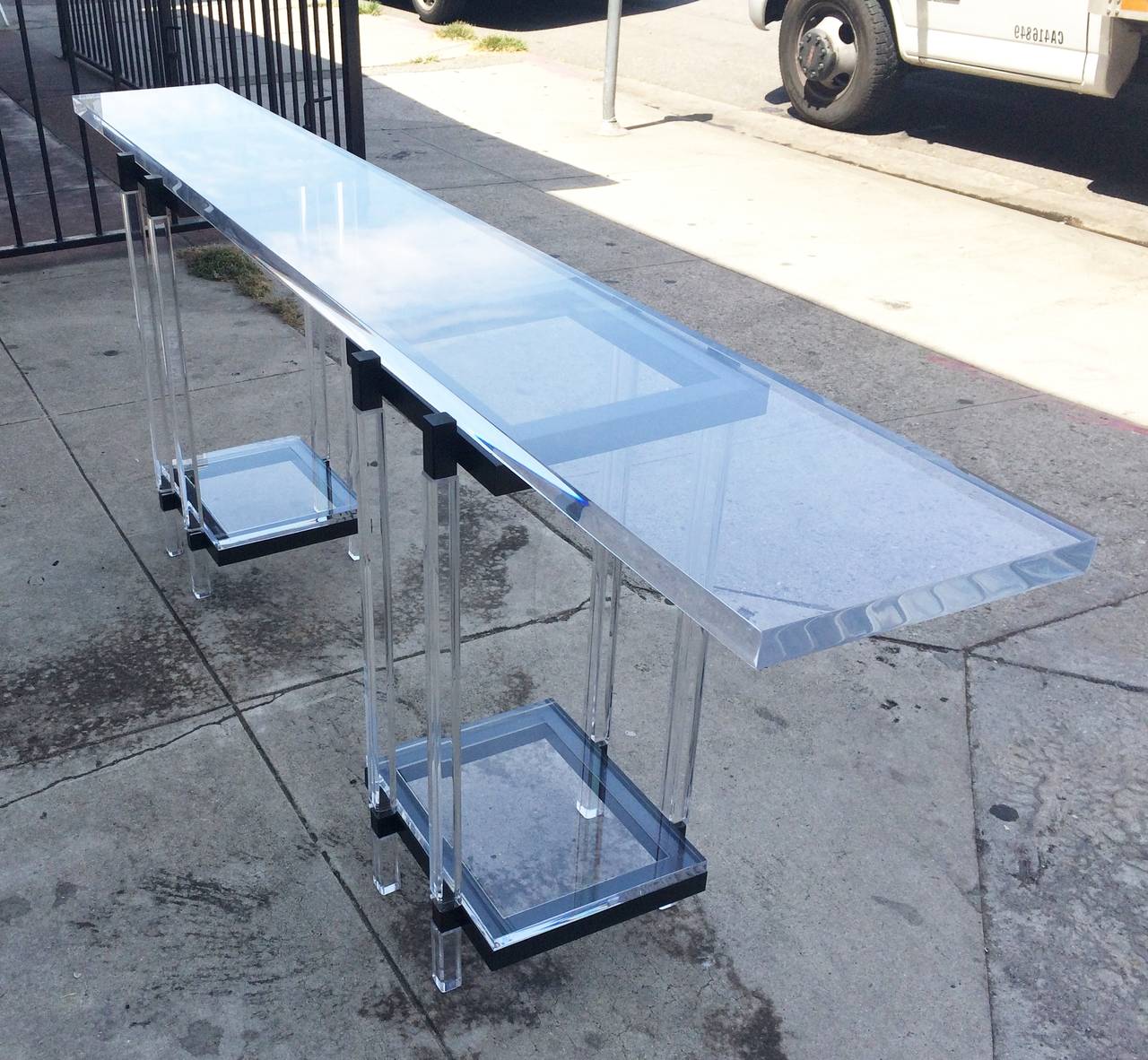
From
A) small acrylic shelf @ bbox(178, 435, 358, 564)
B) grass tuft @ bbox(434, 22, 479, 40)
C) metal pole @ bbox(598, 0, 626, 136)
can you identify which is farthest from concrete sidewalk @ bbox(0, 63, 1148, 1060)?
grass tuft @ bbox(434, 22, 479, 40)

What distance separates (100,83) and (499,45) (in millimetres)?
3785

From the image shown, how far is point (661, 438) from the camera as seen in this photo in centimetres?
179

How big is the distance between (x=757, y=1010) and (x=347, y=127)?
5552 mm

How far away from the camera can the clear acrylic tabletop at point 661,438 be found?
1452mm

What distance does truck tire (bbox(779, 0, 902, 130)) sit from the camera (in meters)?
8.19

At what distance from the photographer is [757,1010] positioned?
2.34m

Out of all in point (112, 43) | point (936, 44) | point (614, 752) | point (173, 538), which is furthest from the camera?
point (936, 44)

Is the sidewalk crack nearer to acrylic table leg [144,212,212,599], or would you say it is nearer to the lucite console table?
the lucite console table

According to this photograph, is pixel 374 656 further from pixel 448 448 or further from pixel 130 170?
pixel 130 170

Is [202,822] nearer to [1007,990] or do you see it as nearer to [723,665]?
[723,665]

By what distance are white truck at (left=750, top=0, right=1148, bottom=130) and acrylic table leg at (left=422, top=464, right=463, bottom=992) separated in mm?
5995

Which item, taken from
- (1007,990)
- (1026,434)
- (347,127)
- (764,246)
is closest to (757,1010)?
(1007,990)

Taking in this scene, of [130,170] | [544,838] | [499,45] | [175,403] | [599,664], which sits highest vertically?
[130,170]

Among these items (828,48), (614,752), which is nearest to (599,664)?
(614,752)
